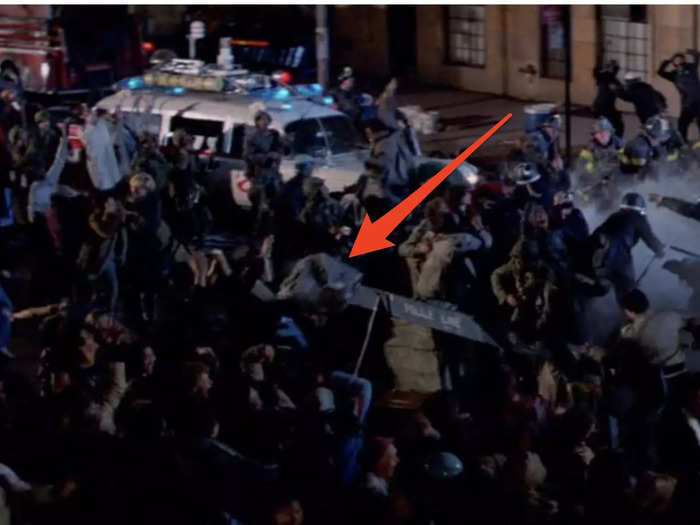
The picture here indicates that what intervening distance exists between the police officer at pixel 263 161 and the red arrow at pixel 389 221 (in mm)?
1079

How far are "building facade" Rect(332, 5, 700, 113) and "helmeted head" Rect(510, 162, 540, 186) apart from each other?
764 centimetres

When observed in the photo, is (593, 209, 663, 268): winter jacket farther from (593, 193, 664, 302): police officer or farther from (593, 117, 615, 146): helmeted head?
(593, 117, 615, 146): helmeted head

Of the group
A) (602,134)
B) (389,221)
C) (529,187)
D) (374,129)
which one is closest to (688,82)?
(602,134)

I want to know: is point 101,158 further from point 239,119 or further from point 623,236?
point 623,236

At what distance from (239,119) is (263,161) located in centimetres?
153

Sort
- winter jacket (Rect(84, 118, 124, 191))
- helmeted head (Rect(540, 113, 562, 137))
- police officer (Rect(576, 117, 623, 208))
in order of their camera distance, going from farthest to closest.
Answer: winter jacket (Rect(84, 118, 124, 191)) < police officer (Rect(576, 117, 623, 208)) < helmeted head (Rect(540, 113, 562, 137))

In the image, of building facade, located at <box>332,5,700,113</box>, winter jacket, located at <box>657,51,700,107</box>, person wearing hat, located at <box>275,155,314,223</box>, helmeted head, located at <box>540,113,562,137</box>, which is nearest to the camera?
person wearing hat, located at <box>275,155,314,223</box>

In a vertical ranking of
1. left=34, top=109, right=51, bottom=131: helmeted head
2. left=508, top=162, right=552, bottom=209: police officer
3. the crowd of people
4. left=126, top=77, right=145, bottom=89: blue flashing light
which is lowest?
the crowd of people

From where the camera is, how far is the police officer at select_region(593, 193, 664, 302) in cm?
1023

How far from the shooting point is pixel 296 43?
2747 centimetres

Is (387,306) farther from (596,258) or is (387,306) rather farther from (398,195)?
(398,195)

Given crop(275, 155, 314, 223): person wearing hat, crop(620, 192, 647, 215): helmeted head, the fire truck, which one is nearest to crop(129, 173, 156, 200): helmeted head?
crop(275, 155, 314, 223): person wearing hat

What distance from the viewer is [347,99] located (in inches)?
696

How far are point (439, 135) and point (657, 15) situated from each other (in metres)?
3.46
